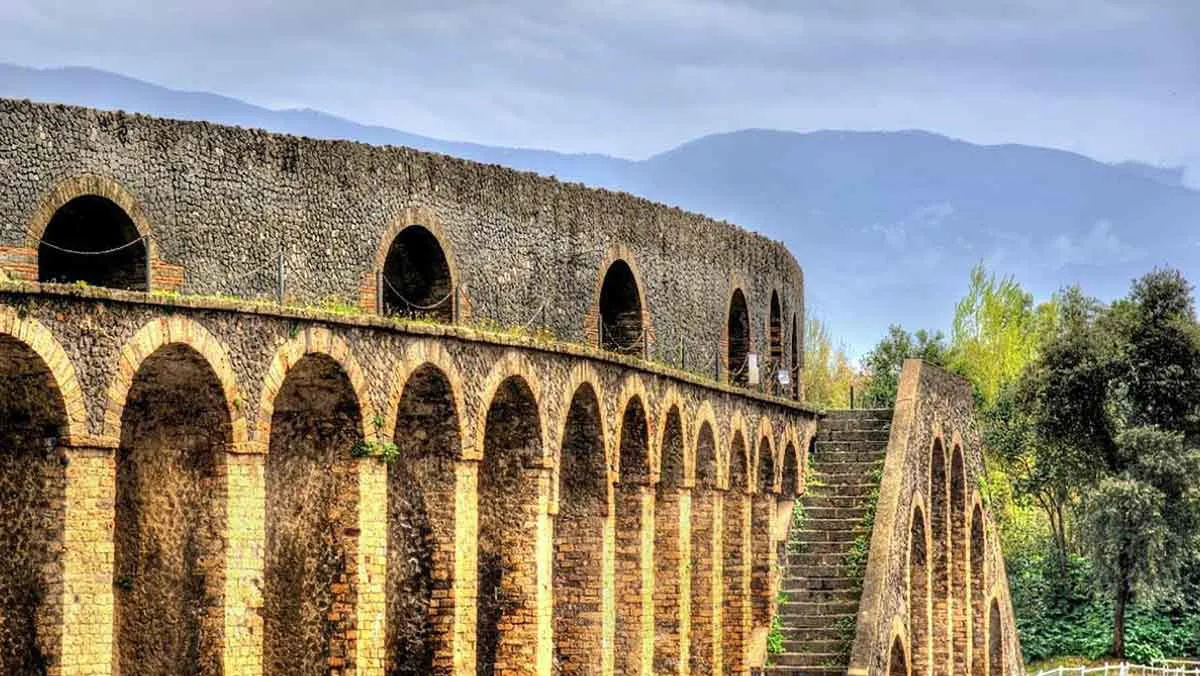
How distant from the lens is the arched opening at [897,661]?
3133 cm

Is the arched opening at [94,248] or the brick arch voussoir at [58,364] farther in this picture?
the arched opening at [94,248]

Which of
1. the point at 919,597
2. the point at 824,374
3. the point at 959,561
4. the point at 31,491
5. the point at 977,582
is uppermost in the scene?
the point at 824,374

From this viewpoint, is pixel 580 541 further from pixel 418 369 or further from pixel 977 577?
pixel 977 577

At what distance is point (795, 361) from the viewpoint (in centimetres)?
3578

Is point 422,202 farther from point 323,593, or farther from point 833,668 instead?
point 833,668

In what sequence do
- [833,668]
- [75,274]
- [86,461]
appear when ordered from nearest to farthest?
[86,461], [75,274], [833,668]

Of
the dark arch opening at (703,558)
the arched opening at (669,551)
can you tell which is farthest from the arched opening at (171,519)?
the dark arch opening at (703,558)

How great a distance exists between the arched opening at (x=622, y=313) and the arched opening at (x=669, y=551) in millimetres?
1160

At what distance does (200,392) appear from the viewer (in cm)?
1731

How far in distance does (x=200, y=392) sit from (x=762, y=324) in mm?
16696

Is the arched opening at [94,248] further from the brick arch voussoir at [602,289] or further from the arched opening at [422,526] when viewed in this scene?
the brick arch voussoir at [602,289]

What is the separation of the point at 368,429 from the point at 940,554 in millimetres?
19481

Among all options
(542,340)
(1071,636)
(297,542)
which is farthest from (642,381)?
(1071,636)

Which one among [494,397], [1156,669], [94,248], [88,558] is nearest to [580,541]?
[494,397]
